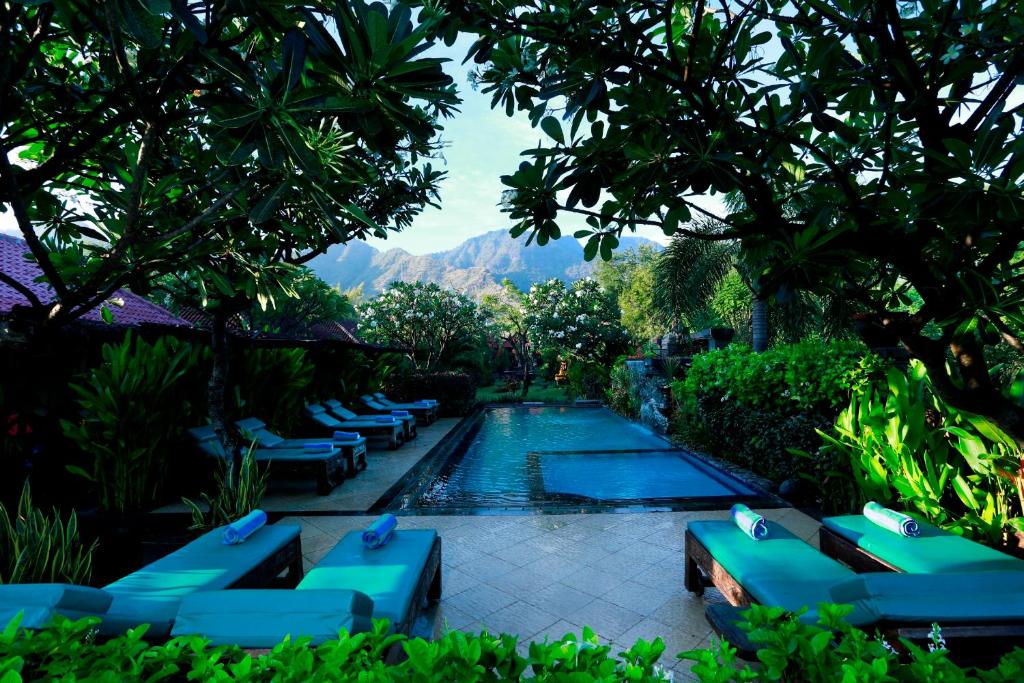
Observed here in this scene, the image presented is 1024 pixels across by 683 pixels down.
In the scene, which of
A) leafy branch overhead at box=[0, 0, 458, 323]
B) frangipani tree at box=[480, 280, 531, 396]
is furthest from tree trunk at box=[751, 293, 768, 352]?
frangipani tree at box=[480, 280, 531, 396]

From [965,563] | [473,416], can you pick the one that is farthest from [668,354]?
[965,563]

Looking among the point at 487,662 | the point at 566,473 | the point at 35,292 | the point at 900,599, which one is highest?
the point at 35,292

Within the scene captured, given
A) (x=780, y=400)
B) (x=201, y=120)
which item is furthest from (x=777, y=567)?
(x=201, y=120)

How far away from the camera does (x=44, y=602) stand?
2086 mm

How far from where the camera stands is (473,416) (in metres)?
16.5

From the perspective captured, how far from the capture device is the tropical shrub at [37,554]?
355 centimetres

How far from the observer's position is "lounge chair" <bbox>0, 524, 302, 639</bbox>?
2.10m

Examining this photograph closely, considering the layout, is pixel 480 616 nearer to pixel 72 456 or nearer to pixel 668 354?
pixel 72 456

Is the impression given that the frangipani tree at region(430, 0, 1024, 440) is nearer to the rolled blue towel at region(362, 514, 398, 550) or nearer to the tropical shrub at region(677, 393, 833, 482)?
the rolled blue towel at region(362, 514, 398, 550)

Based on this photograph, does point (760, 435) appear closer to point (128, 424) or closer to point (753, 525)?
point (753, 525)

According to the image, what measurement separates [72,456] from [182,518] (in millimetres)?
2123

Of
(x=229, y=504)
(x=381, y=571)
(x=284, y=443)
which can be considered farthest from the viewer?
(x=284, y=443)

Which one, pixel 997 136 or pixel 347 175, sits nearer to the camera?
pixel 997 136

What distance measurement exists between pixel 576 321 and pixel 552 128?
2017 cm
